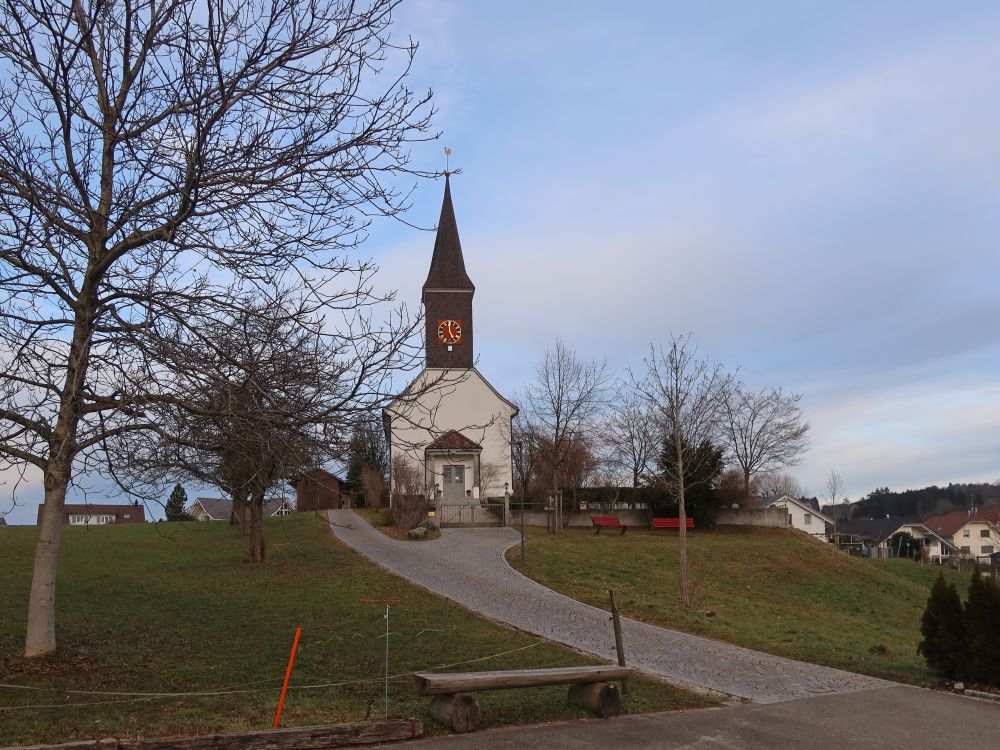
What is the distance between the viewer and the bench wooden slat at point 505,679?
7.40m

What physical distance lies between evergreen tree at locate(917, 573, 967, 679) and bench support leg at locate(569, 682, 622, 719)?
4.87m

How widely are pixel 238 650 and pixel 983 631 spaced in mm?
9638

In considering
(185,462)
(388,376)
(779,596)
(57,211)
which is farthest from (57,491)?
(779,596)

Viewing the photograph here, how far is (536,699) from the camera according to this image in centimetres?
902

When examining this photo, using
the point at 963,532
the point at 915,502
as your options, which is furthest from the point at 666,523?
the point at 915,502

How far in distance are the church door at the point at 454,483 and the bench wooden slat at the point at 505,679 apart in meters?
32.0

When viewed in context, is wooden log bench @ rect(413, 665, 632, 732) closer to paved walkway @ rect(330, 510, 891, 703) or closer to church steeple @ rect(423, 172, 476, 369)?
paved walkway @ rect(330, 510, 891, 703)

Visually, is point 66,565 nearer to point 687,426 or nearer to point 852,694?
point 687,426

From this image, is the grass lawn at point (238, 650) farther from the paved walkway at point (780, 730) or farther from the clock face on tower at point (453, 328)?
the clock face on tower at point (453, 328)

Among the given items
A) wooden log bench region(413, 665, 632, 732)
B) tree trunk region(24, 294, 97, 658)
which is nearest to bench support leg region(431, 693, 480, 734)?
wooden log bench region(413, 665, 632, 732)

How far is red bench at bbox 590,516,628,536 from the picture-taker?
35.5m

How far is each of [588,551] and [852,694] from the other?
17.9 meters

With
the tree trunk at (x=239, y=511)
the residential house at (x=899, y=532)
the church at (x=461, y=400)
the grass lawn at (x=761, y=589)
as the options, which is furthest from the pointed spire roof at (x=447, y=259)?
the residential house at (x=899, y=532)

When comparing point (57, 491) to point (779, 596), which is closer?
point (57, 491)
